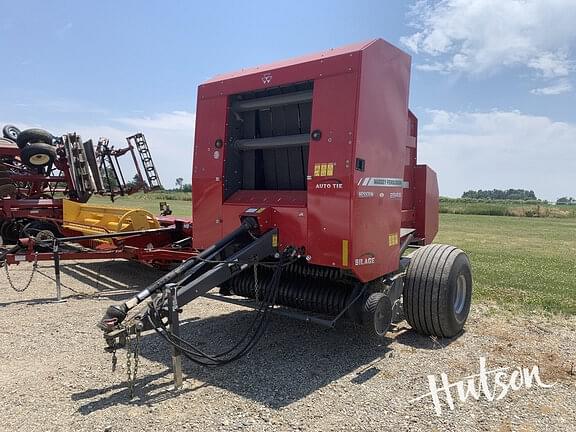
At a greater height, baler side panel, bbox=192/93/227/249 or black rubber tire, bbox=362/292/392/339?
baler side panel, bbox=192/93/227/249

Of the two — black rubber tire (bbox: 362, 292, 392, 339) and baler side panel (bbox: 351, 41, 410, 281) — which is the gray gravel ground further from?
baler side panel (bbox: 351, 41, 410, 281)

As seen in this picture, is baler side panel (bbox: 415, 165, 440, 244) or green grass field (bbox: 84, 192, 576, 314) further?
green grass field (bbox: 84, 192, 576, 314)

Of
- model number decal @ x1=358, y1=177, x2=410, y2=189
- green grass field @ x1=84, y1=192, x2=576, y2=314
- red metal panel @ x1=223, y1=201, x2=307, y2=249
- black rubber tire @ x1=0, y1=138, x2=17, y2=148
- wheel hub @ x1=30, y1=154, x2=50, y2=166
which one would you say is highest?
black rubber tire @ x1=0, y1=138, x2=17, y2=148

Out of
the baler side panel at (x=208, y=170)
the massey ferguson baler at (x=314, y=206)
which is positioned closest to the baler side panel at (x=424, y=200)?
the massey ferguson baler at (x=314, y=206)

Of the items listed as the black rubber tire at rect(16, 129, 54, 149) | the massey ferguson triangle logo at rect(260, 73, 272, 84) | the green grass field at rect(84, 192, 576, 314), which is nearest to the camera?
the massey ferguson triangle logo at rect(260, 73, 272, 84)

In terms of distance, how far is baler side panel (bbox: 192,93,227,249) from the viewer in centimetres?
507

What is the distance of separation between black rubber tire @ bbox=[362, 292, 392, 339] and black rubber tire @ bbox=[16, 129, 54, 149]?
9.47 metres

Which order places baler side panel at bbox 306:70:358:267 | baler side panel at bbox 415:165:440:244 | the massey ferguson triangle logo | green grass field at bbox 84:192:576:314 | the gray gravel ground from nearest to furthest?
the gray gravel ground → baler side panel at bbox 306:70:358:267 → the massey ferguson triangle logo → baler side panel at bbox 415:165:440:244 → green grass field at bbox 84:192:576:314

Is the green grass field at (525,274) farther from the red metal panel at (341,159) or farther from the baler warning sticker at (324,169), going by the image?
the baler warning sticker at (324,169)

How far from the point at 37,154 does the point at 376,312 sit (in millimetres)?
8972

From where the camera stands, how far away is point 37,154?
10.4 metres

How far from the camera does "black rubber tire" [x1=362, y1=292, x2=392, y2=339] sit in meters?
4.30

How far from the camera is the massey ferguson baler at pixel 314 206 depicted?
4090 millimetres

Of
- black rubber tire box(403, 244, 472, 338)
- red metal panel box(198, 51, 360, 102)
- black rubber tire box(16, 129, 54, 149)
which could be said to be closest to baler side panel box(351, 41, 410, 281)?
red metal panel box(198, 51, 360, 102)
